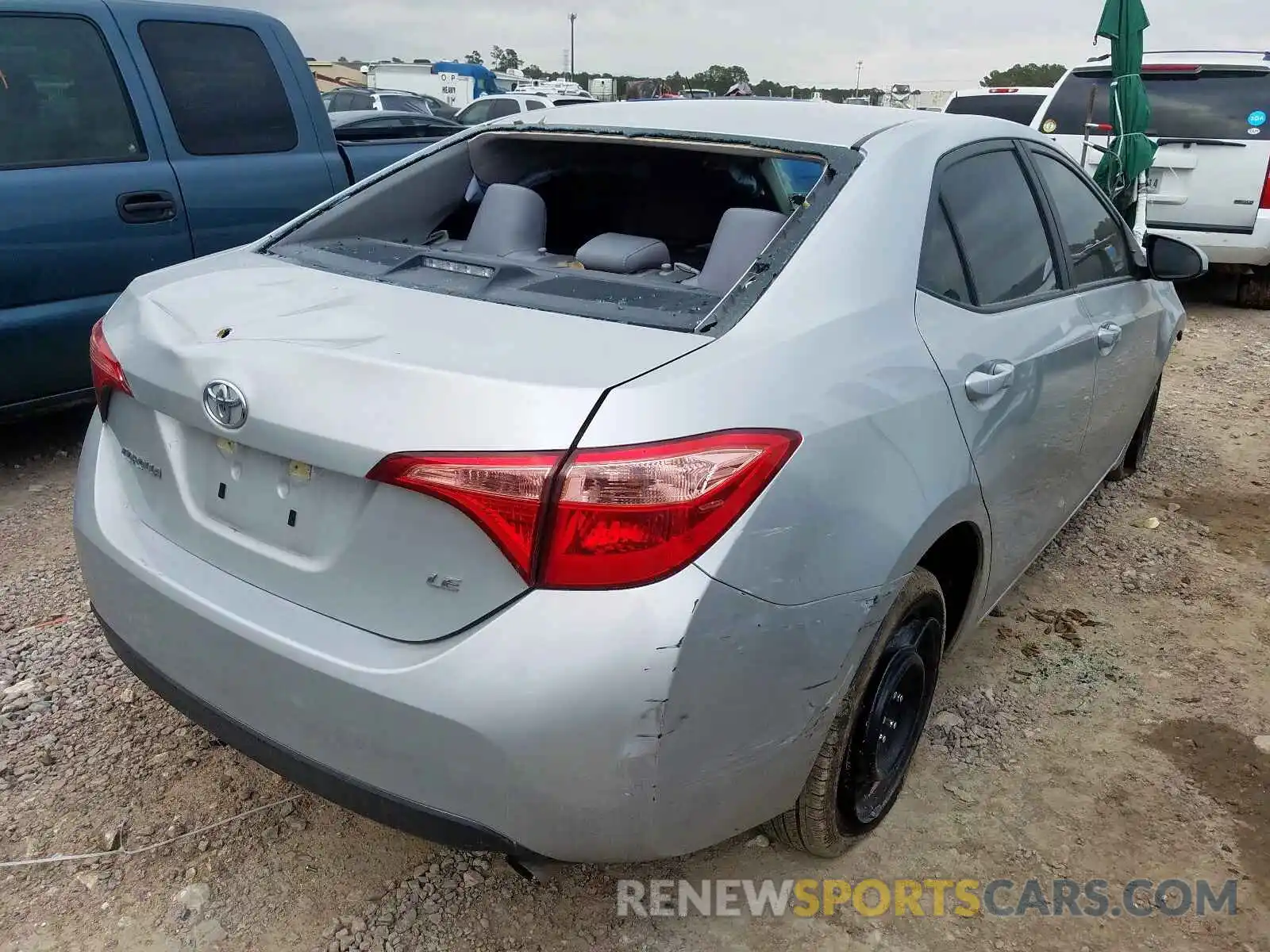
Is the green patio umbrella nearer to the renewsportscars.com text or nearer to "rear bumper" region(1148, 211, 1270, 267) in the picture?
"rear bumper" region(1148, 211, 1270, 267)

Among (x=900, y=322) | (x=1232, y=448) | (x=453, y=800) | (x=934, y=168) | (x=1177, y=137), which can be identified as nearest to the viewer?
(x=453, y=800)

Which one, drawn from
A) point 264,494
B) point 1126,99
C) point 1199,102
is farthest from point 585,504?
point 1199,102

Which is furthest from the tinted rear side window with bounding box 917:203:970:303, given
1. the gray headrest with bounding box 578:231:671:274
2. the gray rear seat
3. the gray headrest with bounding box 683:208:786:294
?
the gray rear seat

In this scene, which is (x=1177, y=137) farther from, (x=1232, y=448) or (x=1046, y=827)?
(x=1046, y=827)

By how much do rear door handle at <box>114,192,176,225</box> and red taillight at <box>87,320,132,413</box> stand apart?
6.69 feet

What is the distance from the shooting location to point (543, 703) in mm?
1476

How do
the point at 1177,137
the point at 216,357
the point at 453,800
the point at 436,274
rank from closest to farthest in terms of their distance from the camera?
the point at 453,800 → the point at 216,357 → the point at 436,274 → the point at 1177,137

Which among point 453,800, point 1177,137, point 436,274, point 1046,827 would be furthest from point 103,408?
point 1177,137

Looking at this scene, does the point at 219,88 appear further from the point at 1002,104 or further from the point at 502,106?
the point at 502,106

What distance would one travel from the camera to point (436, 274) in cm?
212

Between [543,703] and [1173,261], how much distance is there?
305 cm

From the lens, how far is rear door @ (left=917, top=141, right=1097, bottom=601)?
2.16m

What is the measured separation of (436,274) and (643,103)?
3.50 ft

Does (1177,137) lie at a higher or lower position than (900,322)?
lower
